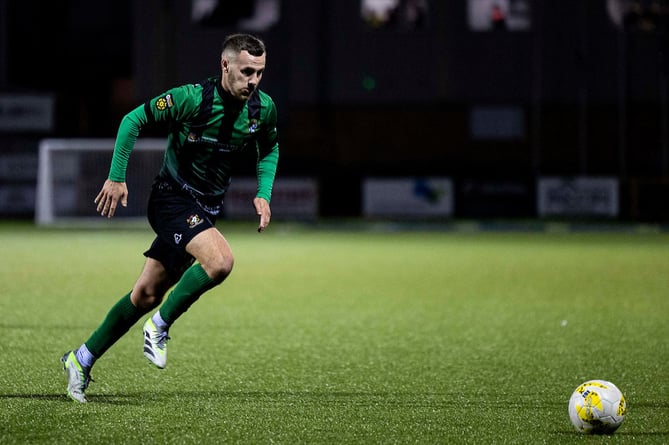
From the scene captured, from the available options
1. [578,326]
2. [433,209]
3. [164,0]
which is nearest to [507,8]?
[433,209]

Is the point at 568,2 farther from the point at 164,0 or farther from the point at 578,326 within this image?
the point at 578,326

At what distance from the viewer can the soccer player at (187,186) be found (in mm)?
5520

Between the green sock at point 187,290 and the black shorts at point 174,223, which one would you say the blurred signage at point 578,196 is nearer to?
the black shorts at point 174,223

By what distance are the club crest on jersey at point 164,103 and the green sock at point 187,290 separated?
0.84 metres

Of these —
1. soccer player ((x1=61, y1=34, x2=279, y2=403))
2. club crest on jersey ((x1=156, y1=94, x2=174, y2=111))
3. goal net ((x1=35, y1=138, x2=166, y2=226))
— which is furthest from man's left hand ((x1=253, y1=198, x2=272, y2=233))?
goal net ((x1=35, y1=138, x2=166, y2=226))

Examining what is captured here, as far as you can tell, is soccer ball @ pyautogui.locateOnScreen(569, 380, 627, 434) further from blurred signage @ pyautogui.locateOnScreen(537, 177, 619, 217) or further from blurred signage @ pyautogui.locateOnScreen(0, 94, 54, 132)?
blurred signage @ pyautogui.locateOnScreen(0, 94, 54, 132)

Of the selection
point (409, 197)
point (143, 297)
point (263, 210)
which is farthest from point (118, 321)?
point (409, 197)

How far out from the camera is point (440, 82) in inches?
1293

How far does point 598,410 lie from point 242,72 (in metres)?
2.42

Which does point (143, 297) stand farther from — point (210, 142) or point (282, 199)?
point (282, 199)

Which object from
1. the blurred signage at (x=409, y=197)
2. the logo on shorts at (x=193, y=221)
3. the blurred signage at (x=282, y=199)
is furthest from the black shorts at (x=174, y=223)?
the blurred signage at (x=409, y=197)

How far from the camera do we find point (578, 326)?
360 inches

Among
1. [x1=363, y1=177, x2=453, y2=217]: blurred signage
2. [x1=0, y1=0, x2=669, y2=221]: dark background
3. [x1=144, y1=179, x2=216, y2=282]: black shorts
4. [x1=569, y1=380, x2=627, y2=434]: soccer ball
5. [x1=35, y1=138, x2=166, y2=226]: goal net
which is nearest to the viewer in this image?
[x1=569, y1=380, x2=627, y2=434]: soccer ball

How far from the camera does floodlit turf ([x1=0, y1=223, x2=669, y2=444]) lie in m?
5.11
